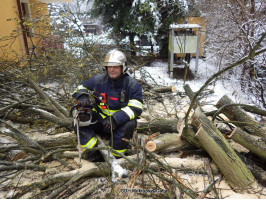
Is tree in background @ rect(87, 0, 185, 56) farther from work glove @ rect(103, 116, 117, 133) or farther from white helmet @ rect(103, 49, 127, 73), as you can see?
work glove @ rect(103, 116, 117, 133)

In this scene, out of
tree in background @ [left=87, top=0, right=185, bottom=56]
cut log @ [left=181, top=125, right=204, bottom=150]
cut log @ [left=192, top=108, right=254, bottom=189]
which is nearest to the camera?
cut log @ [left=192, top=108, right=254, bottom=189]

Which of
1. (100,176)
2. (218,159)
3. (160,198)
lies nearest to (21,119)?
(100,176)

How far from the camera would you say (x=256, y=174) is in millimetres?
2285

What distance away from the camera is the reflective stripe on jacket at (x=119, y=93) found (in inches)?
101

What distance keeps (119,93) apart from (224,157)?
154cm

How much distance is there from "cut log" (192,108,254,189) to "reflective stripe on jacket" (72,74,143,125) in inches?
31.9

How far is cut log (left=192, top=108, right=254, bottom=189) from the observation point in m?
2.09

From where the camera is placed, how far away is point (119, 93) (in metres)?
2.71

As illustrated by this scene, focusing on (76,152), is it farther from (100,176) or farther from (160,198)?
(160,198)

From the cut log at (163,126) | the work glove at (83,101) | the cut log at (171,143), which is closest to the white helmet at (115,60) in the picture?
the work glove at (83,101)

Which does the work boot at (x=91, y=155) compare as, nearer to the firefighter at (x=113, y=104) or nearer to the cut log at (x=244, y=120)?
the firefighter at (x=113, y=104)

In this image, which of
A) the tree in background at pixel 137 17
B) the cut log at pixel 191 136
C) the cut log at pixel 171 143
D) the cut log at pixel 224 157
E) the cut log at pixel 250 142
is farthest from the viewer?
the tree in background at pixel 137 17

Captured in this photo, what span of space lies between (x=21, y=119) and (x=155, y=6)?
250 inches

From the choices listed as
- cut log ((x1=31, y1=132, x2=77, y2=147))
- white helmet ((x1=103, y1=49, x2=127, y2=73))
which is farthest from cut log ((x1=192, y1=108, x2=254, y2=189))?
cut log ((x1=31, y1=132, x2=77, y2=147))
